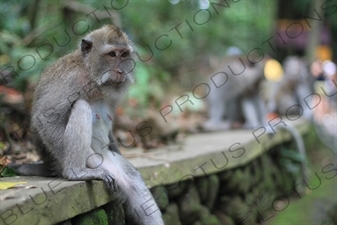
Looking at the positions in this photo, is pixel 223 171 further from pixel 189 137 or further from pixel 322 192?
A: pixel 322 192

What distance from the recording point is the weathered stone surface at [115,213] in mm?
3893

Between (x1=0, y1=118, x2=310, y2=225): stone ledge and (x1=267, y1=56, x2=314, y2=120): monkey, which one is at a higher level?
(x1=0, y1=118, x2=310, y2=225): stone ledge

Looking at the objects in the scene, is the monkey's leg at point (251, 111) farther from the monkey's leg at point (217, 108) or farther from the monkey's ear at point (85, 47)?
the monkey's ear at point (85, 47)

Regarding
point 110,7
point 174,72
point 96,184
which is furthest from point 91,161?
point 174,72

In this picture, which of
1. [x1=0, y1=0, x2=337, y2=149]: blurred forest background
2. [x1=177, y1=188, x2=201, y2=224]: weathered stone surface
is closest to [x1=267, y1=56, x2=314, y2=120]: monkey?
[x1=0, y1=0, x2=337, y2=149]: blurred forest background

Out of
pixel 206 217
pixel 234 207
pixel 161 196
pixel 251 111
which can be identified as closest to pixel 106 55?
pixel 161 196

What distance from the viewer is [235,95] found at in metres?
9.43

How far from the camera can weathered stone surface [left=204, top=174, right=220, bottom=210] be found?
18.5ft

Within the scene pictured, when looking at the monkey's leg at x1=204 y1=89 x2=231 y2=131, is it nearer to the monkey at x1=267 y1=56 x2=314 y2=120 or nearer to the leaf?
the monkey at x1=267 y1=56 x2=314 y2=120

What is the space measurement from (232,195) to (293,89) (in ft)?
21.2

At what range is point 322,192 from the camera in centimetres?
746

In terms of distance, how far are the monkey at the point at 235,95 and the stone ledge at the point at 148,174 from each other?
69 cm

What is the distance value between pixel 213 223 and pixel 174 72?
841 cm

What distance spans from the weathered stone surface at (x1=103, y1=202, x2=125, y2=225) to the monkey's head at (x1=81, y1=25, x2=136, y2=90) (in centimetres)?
89
